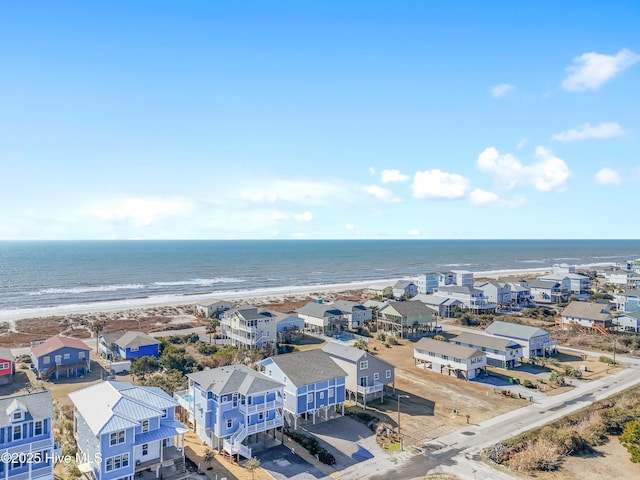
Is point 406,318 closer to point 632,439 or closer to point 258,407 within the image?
point 632,439

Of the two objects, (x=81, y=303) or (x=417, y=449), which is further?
(x=81, y=303)

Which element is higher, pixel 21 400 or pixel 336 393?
pixel 21 400

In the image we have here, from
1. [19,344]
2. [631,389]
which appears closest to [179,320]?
[19,344]

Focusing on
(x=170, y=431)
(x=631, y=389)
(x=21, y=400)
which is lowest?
(x=631, y=389)

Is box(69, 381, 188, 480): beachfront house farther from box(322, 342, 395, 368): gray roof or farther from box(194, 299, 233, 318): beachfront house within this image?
box(194, 299, 233, 318): beachfront house

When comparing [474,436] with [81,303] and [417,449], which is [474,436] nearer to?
[417,449]

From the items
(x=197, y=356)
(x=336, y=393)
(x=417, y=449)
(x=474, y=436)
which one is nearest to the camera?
(x=417, y=449)

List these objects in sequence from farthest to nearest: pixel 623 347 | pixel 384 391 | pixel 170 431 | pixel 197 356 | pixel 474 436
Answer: pixel 623 347, pixel 197 356, pixel 384 391, pixel 474 436, pixel 170 431

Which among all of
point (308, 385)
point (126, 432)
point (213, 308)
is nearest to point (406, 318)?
point (308, 385)
